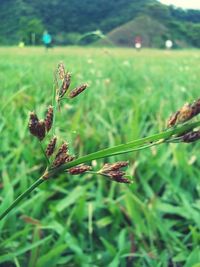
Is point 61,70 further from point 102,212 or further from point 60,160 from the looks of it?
point 102,212

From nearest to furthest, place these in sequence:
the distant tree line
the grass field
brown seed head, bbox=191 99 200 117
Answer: brown seed head, bbox=191 99 200 117, the grass field, the distant tree line

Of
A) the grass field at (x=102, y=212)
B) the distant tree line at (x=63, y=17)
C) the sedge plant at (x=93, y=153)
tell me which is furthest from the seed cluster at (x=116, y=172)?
the distant tree line at (x=63, y=17)

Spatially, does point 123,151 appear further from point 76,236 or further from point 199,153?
point 199,153

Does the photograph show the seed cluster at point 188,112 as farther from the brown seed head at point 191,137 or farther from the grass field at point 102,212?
the grass field at point 102,212

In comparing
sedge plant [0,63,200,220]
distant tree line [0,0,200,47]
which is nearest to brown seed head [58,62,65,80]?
sedge plant [0,63,200,220]

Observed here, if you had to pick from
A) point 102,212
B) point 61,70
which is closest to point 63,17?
point 102,212

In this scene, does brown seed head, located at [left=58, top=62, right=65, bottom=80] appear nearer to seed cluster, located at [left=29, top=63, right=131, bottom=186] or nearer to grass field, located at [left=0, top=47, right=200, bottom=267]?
seed cluster, located at [left=29, top=63, right=131, bottom=186]

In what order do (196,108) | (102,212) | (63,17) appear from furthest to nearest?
(63,17)
(102,212)
(196,108)

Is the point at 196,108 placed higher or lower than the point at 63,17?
higher
